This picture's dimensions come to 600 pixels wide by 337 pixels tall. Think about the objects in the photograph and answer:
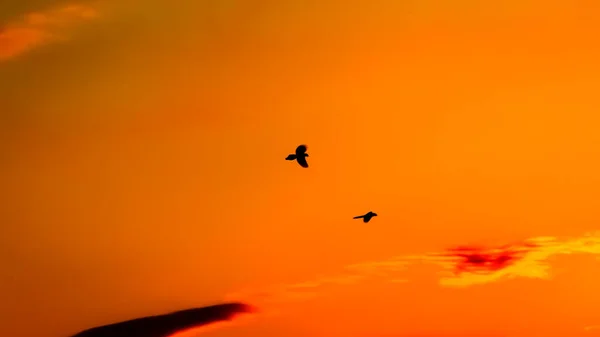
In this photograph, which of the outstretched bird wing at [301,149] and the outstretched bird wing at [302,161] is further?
the outstretched bird wing at [301,149]

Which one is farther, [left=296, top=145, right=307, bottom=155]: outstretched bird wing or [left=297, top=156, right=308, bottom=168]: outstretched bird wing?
[left=296, top=145, right=307, bottom=155]: outstretched bird wing

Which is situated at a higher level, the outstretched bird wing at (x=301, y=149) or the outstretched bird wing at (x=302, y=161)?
the outstretched bird wing at (x=301, y=149)

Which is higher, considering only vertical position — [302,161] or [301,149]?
[301,149]

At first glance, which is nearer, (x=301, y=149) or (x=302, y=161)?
(x=302, y=161)

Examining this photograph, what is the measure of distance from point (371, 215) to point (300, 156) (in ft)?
30.9

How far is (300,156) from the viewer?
10381 cm

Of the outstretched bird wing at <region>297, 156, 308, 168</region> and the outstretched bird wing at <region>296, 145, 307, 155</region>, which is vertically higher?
the outstretched bird wing at <region>296, 145, 307, 155</region>

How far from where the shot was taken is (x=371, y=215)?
11044cm
